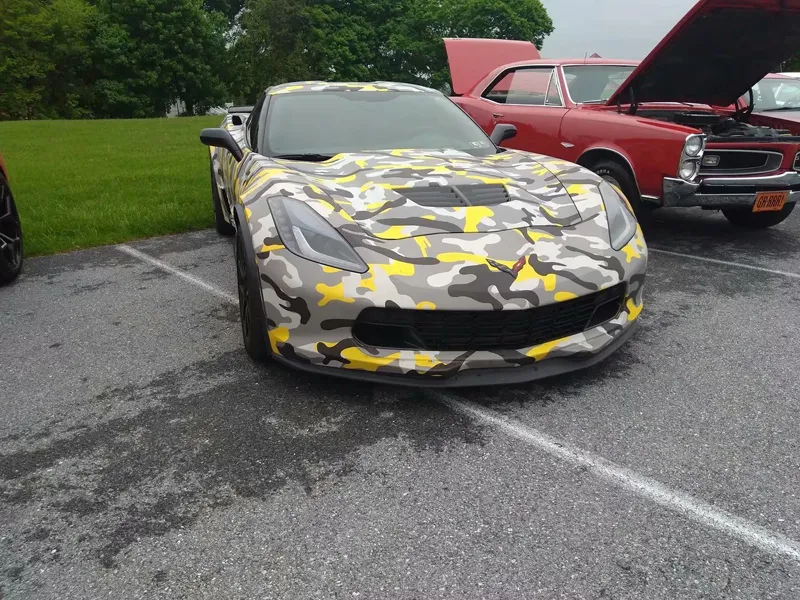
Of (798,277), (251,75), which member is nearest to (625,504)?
(798,277)

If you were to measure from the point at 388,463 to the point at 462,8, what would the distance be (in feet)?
167

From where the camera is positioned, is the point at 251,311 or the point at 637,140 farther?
the point at 637,140

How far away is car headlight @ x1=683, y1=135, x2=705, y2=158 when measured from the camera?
475 cm

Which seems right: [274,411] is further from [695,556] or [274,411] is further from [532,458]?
[695,556]

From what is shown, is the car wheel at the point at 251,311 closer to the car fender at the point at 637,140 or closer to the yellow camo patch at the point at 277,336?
the yellow camo patch at the point at 277,336

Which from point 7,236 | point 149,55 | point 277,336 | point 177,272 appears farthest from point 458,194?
point 149,55

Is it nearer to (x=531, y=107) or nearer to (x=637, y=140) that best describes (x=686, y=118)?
(x=637, y=140)

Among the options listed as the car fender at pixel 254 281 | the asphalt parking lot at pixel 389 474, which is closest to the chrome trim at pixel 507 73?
the asphalt parking lot at pixel 389 474

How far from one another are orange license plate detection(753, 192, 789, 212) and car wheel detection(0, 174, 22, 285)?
556 cm

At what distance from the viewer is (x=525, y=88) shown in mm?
6453

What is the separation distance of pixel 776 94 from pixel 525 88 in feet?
10.4

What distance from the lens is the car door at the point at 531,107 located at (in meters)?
5.90

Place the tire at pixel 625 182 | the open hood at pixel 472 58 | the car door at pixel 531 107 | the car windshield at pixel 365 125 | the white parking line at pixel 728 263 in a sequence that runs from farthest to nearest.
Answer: the open hood at pixel 472 58
the car door at pixel 531 107
the tire at pixel 625 182
the white parking line at pixel 728 263
the car windshield at pixel 365 125

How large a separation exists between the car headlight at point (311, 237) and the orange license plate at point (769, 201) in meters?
3.95
